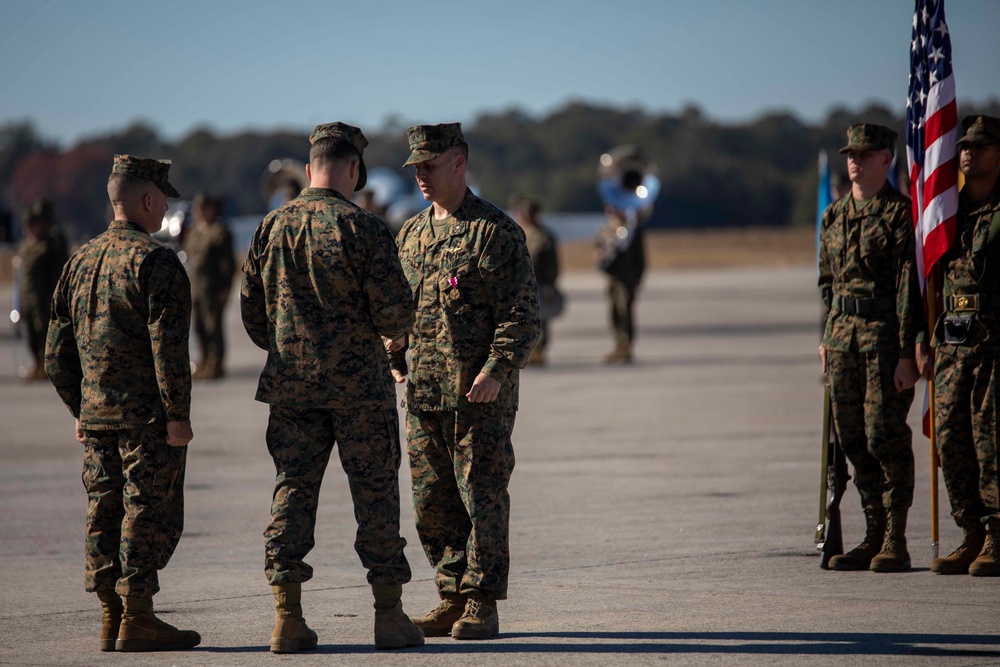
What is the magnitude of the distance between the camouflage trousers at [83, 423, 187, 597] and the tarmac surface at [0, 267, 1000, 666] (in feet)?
1.11

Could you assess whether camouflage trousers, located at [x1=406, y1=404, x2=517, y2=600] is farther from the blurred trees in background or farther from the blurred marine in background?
the blurred trees in background

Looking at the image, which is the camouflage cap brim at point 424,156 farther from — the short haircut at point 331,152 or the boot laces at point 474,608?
the boot laces at point 474,608

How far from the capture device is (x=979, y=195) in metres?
6.98

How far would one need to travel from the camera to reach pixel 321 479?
5480mm

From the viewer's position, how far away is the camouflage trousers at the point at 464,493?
5.66 m

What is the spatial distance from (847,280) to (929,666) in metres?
2.49

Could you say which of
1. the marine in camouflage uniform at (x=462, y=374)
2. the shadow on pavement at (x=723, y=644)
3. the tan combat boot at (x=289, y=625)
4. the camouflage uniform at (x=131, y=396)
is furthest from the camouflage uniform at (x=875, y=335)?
the camouflage uniform at (x=131, y=396)

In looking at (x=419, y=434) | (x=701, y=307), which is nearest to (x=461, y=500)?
(x=419, y=434)

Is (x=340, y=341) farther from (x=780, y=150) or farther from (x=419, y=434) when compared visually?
(x=780, y=150)

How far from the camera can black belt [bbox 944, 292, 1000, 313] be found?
265 inches

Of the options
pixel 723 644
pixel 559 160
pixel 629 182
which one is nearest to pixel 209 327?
pixel 629 182

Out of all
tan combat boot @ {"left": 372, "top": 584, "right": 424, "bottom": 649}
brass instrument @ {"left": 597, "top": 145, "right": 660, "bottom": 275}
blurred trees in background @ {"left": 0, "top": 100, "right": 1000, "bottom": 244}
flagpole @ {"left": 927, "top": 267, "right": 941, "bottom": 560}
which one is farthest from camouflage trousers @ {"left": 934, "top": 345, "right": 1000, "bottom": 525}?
blurred trees in background @ {"left": 0, "top": 100, "right": 1000, "bottom": 244}

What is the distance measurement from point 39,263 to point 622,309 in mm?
7995

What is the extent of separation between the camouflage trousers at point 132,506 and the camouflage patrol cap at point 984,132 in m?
4.13
